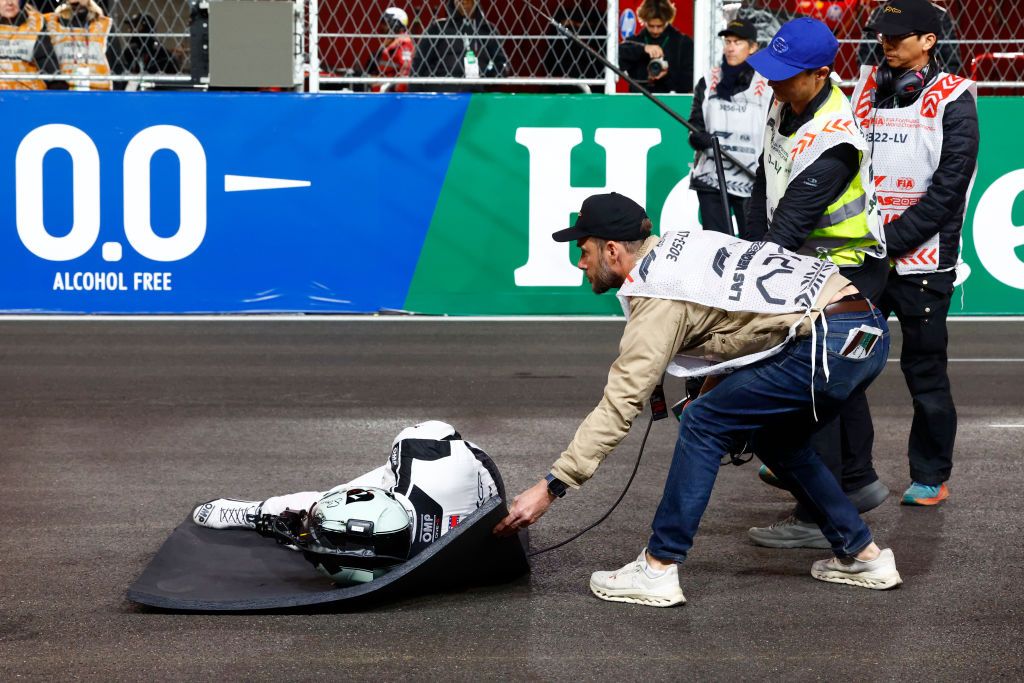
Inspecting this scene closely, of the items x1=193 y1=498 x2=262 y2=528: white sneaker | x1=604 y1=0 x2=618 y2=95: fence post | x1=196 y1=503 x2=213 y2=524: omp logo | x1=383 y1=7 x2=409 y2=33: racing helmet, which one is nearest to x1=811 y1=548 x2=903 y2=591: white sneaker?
x1=193 y1=498 x2=262 y2=528: white sneaker

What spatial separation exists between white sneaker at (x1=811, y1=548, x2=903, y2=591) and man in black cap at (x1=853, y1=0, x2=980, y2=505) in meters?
1.23

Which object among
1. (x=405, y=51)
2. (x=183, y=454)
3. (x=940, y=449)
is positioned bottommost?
(x=183, y=454)

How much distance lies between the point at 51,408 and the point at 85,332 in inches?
A: 106

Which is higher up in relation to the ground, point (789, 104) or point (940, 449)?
point (789, 104)

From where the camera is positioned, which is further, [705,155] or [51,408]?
[705,155]

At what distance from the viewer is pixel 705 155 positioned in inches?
374

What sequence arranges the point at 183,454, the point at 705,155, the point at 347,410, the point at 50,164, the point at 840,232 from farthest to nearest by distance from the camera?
the point at 50,164, the point at 705,155, the point at 347,410, the point at 183,454, the point at 840,232

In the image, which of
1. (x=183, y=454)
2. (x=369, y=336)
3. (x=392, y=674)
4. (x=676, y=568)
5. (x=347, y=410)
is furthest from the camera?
(x=369, y=336)

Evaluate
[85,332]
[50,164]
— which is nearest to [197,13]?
[50,164]

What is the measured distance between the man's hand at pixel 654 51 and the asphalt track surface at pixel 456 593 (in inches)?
116

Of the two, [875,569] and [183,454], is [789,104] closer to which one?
[875,569]

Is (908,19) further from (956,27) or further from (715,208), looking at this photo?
(956,27)

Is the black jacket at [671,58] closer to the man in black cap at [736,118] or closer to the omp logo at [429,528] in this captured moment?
the man in black cap at [736,118]

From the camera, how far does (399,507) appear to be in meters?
4.60
